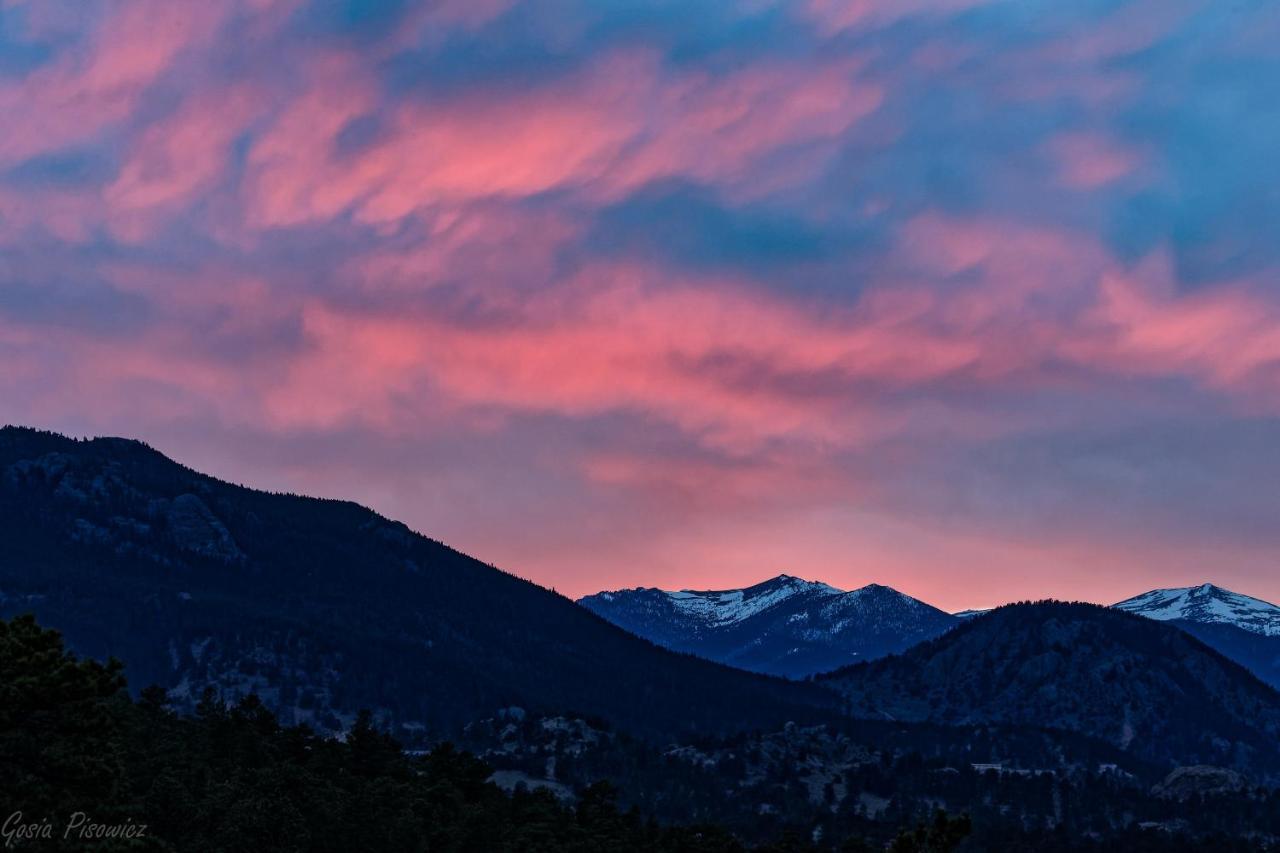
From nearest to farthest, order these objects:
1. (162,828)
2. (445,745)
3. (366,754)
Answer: (162,828), (366,754), (445,745)

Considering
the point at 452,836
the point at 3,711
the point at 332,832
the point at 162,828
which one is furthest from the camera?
the point at 452,836

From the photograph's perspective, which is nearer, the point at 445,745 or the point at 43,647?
the point at 43,647

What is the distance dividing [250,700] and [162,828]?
44.5m

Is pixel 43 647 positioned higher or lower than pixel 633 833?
higher

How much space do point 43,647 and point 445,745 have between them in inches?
3459

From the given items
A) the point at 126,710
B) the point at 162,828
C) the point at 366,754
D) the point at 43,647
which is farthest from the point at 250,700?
the point at 43,647

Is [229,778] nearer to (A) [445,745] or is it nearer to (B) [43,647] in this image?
(A) [445,745]

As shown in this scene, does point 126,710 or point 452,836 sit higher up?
point 126,710

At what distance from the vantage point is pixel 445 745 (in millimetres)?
140625

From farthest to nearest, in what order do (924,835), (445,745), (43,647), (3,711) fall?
1. (445,745)
2. (924,835)
3. (43,647)
4. (3,711)

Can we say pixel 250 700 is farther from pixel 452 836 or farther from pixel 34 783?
pixel 34 783

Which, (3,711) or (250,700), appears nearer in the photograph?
(3,711)

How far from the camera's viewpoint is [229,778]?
10431cm

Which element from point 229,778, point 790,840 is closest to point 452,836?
point 229,778
